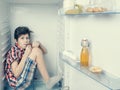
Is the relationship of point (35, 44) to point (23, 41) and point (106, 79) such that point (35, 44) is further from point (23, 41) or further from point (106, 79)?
point (106, 79)

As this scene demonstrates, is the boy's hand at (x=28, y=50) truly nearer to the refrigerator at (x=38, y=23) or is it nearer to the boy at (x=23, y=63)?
the boy at (x=23, y=63)

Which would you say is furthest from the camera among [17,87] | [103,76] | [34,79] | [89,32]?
[34,79]

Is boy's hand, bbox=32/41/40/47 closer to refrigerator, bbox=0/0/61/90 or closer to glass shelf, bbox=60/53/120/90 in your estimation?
refrigerator, bbox=0/0/61/90

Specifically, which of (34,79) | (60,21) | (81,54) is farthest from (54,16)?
(81,54)

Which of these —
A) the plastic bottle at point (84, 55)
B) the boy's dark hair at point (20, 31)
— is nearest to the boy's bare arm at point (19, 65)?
the boy's dark hair at point (20, 31)

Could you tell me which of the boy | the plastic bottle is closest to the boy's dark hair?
the boy

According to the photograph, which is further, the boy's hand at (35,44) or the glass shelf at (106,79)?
the boy's hand at (35,44)

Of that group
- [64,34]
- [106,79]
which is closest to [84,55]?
[106,79]

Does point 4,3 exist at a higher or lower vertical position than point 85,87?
higher

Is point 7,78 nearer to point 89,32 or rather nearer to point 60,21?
point 60,21

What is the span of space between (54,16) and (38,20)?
133 mm

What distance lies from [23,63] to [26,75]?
0.30 feet

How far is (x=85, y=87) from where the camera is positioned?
119 cm

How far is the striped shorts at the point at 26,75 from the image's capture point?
5.45 feet
